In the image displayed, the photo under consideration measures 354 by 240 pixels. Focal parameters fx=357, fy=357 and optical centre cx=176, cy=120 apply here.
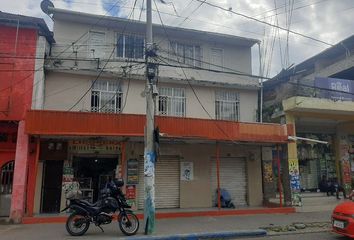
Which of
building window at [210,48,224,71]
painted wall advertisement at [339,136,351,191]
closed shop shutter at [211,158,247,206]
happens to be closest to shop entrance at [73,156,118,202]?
closed shop shutter at [211,158,247,206]

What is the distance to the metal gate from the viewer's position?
14820 millimetres

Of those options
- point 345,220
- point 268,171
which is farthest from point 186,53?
point 345,220

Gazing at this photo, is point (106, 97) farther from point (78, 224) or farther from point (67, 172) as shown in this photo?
point (78, 224)

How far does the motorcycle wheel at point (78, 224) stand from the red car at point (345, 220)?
7.29 metres

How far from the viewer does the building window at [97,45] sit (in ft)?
56.6

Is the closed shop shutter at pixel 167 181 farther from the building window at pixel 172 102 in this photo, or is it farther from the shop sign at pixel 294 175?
the shop sign at pixel 294 175

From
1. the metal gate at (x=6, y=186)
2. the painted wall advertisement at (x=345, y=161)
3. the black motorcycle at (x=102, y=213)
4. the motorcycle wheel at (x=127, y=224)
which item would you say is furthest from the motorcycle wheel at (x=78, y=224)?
the painted wall advertisement at (x=345, y=161)

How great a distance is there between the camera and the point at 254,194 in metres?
18.4

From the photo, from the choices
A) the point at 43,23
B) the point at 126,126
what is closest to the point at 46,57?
the point at 43,23

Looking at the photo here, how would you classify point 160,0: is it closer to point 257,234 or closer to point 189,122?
point 189,122

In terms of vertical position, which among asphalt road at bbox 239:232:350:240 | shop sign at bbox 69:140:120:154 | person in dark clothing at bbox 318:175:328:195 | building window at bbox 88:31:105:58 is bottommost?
asphalt road at bbox 239:232:350:240

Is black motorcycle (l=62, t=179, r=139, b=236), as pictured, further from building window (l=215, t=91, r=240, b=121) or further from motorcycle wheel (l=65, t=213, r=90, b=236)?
building window (l=215, t=91, r=240, b=121)

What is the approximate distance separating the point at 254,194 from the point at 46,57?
12.1 metres

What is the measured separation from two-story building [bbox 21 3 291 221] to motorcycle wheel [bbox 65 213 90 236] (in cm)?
353
